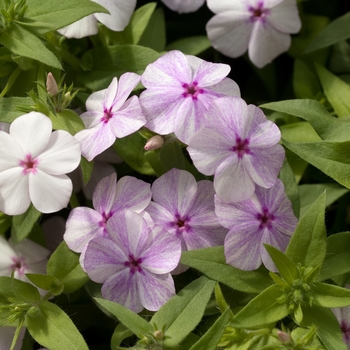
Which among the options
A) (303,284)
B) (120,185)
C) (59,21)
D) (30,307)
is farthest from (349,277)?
(59,21)

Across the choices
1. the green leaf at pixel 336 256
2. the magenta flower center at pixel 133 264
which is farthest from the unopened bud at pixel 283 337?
the magenta flower center at pixel 133 264

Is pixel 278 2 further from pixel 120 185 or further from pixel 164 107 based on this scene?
pixel 120 185

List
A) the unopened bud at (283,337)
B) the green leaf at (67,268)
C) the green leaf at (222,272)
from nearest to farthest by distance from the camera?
the unopened bud at (283,337)
the green leaf at (222,272)
the green leaf at (67,268)

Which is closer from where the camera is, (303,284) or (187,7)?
(303,284)

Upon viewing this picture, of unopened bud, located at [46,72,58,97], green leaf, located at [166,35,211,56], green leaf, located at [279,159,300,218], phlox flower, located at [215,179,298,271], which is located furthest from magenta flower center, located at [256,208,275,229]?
green leaf, located at [166,35,211,56]

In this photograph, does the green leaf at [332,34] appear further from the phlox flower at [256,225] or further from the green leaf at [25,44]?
the green leaf at [25,44]

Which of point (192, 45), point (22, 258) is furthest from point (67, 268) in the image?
point (192, 45)

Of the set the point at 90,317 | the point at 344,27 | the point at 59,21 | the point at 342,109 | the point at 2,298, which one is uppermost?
the point at 59,21

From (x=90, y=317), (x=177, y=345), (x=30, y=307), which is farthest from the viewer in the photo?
(x=90, y=317)
